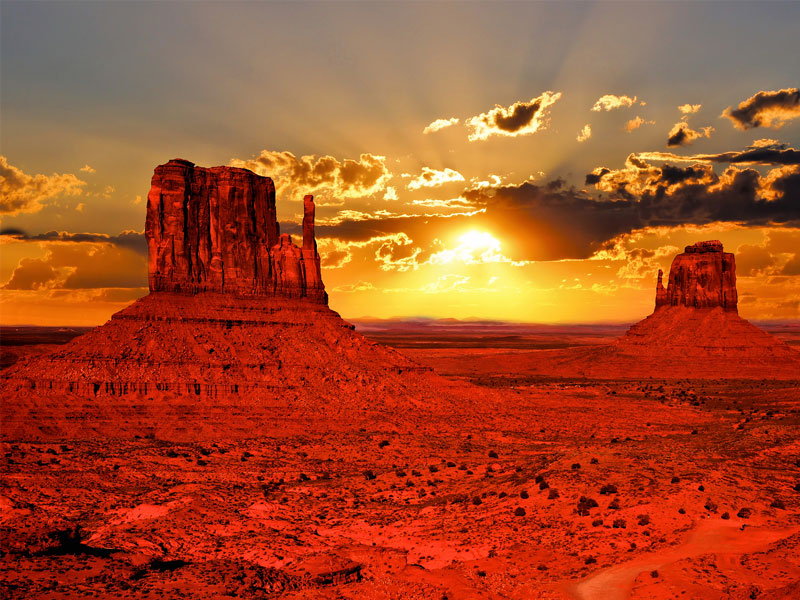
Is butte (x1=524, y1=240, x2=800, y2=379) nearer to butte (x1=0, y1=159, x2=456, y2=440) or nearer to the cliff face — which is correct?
butte (x1=0, y1=159, x2=456, y2=440)

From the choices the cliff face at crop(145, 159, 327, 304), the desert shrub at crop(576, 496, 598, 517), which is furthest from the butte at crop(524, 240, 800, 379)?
the desert shrub at crop(576, 496, 598, 517)

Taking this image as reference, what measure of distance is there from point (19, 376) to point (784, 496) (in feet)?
176

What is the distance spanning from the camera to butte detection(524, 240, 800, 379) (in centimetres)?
12288

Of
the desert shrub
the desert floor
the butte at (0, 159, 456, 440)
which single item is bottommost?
the desert floor

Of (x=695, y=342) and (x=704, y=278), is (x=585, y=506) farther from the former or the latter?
(x=704, y=278)

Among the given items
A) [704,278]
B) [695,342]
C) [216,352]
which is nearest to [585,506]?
[216,352]

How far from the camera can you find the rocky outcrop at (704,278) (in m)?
135

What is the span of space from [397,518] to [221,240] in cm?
4236

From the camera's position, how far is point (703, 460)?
38625 mm

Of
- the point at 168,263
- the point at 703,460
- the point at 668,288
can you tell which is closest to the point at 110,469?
the point at 168,263

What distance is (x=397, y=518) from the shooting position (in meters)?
32.7

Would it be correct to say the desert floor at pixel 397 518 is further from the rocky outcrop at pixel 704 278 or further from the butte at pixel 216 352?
the rocky outcrop at pixel 704 278

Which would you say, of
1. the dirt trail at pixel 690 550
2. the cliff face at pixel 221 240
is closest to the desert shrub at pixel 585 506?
the dirt trail at pixel 690 550

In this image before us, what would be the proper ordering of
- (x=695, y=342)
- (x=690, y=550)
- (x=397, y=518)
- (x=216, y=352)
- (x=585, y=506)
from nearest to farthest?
1. (x=690, y=550)
2. (x=585, y=506)
3. (x=397, y=518)
4. (x=216, y=352)
5. (x=695, y=342)
